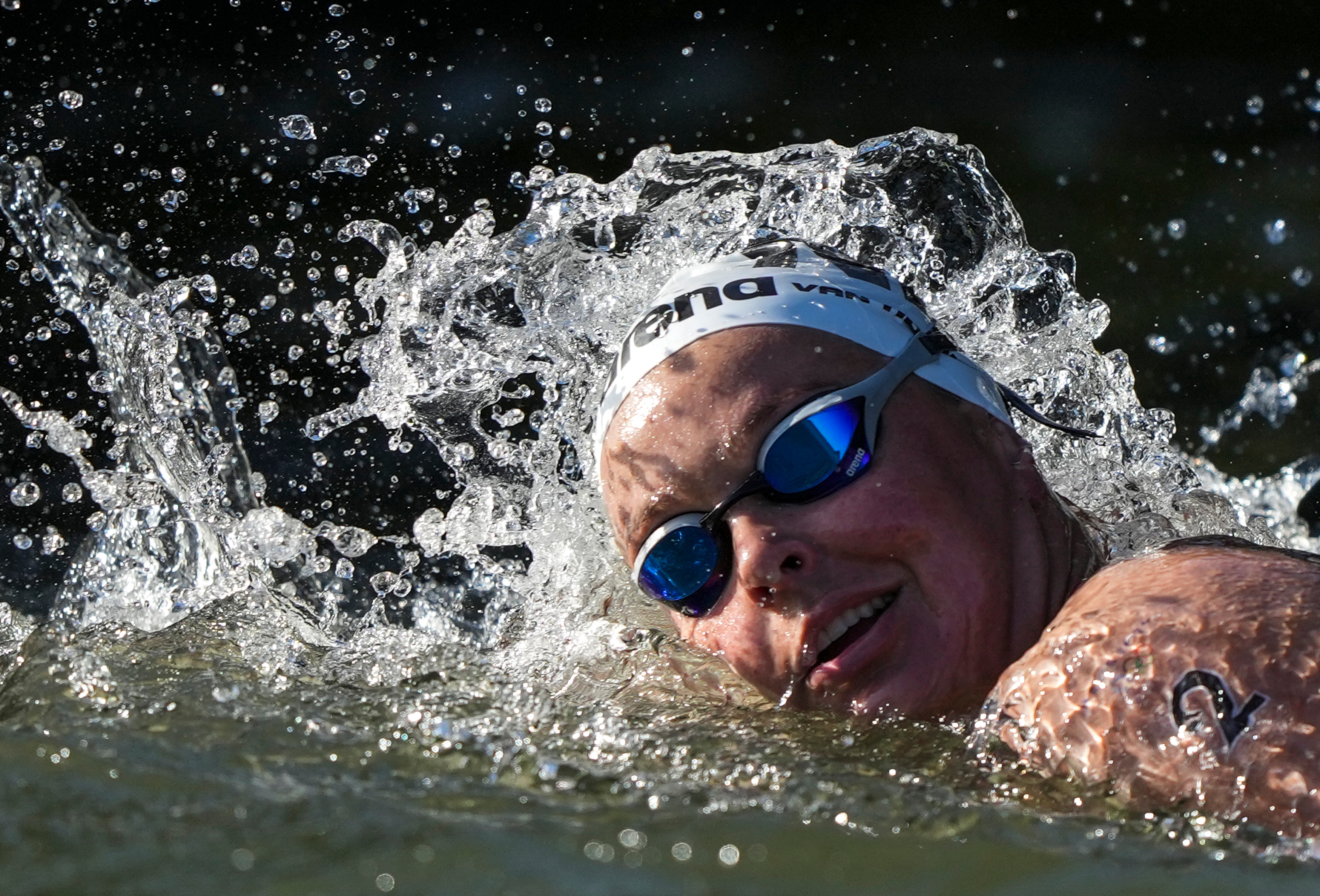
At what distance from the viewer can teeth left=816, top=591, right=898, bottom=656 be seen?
2.56 m

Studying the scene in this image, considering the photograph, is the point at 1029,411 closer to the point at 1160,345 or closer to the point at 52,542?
the point at 52,542

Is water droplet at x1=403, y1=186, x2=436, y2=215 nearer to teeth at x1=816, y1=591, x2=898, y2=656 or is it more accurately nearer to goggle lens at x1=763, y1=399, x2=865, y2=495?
goggle lens at x1=763, y1=399, x2=865, y2=495

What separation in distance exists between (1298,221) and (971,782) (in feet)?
23.1

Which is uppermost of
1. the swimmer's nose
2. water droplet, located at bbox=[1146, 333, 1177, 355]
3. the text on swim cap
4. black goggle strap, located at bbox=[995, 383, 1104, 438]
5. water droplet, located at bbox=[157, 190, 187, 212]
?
water droplet, located at bbox=[157, 190, 187, 212]

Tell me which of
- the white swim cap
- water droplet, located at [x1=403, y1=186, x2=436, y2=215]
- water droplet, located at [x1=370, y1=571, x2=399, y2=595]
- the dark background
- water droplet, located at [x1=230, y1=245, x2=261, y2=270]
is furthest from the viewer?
the dark background

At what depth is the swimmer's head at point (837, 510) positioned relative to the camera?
100 inches

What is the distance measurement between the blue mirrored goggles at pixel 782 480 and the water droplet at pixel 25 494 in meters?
2.75

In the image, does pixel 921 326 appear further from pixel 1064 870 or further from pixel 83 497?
pixel 83 497

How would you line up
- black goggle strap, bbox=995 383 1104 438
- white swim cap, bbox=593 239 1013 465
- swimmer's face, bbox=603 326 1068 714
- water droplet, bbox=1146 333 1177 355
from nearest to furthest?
swimmer's face, bbox=603 326 1068 714, white swim cap, bbox=593 239 1013 465, black goggle strap, bbox=995 383 1104 438, water droplet, bbox=1146 333 1177 355

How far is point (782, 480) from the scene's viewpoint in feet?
8.61

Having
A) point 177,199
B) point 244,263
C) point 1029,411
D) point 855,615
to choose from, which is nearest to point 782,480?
point 855,615

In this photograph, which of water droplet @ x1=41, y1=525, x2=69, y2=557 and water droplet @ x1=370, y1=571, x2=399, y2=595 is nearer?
water droplet @ x1=370, y1=571, x2=399, y2=595

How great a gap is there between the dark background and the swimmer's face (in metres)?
4.61

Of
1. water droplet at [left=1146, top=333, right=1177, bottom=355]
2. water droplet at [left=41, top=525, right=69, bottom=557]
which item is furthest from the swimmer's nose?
water droplet at [left=1146, top=333, right=1177, bottom=355]
